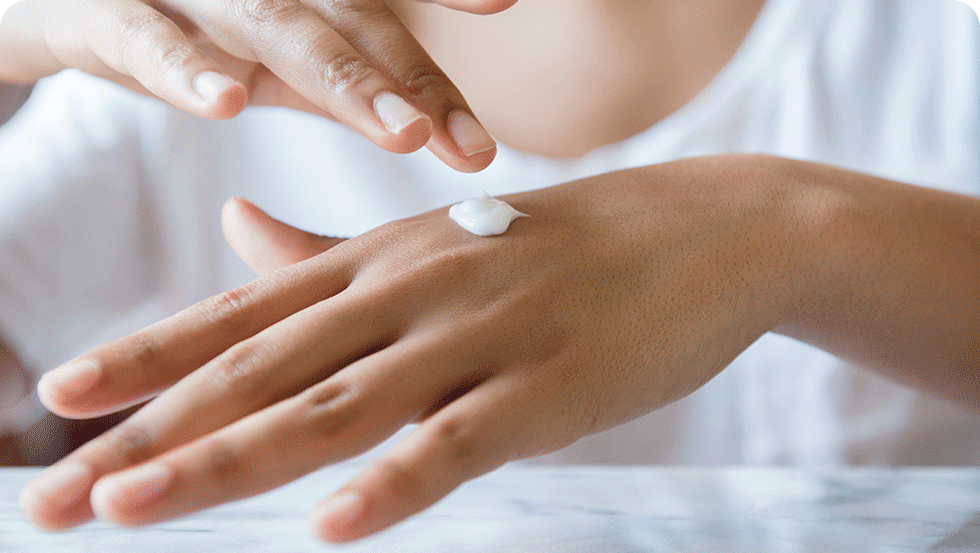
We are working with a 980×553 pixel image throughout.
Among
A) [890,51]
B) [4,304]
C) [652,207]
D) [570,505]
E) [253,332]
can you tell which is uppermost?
[890,51]

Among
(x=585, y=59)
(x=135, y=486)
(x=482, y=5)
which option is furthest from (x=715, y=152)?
(x=135, y=486)

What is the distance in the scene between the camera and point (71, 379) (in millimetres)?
378

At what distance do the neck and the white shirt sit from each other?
0.04 metres

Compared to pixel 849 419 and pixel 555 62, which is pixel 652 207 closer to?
pixel 555 62

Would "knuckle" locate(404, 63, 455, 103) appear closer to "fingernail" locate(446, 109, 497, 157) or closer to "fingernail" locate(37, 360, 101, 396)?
"fingernail" locate(446, 109, 497, 157)

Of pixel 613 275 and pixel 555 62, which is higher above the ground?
pixel 555 62

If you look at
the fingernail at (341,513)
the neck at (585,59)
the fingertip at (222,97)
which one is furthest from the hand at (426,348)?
the neck at (585,59)

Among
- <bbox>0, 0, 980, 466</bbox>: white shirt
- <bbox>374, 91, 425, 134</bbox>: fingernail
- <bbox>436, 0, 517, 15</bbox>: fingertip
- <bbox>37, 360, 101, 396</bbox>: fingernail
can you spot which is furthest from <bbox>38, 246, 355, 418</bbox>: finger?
<bbox>0, 0, 980, 466</bbox>: white shirt

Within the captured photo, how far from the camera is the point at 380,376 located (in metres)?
0.43

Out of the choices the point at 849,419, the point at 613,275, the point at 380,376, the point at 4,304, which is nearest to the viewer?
the point at 380,376

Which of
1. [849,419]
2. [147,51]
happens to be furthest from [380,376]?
[849,419]

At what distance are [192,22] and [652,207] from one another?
0.49m

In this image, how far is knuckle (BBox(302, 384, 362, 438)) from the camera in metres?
0.40

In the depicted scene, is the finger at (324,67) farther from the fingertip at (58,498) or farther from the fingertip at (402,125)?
the fingertip at (58,498)
